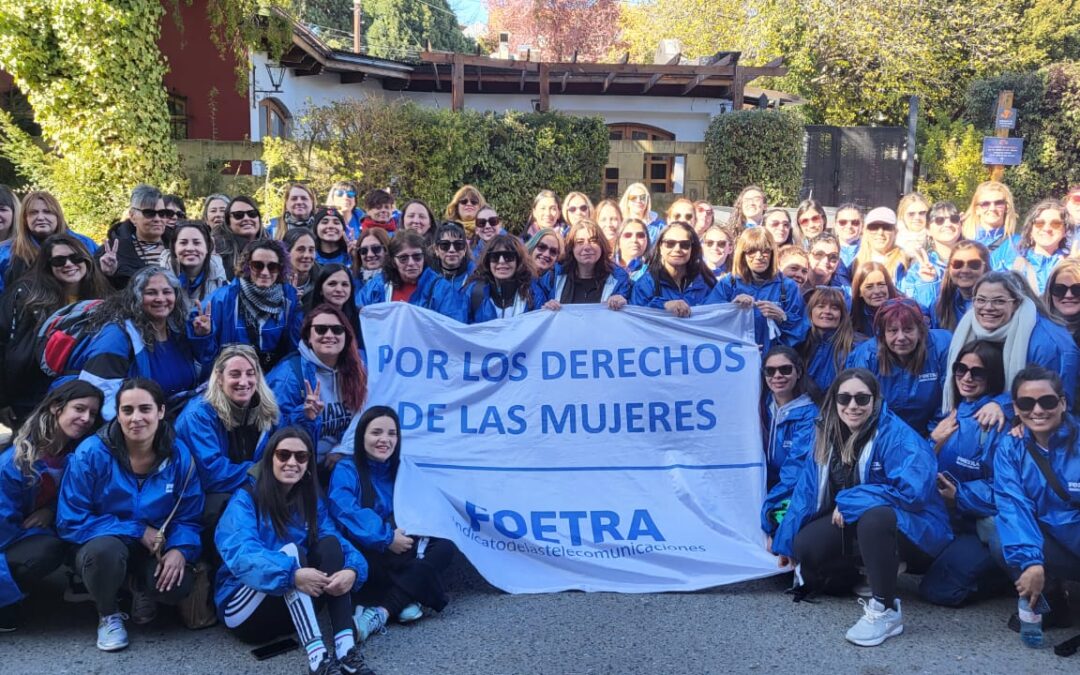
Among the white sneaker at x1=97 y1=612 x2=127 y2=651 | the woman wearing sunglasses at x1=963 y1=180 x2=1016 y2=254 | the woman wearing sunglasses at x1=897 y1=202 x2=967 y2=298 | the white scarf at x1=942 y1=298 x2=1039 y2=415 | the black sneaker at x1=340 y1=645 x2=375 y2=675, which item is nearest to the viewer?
the black sneaker at x1=340 y1=645 x2=375 y2=675

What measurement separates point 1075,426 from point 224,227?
5.42 m

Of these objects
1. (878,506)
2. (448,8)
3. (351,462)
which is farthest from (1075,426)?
(448,8)

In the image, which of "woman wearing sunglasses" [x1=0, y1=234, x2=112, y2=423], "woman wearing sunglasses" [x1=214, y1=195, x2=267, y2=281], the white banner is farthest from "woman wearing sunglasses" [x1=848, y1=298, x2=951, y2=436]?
"woman wearing sunglasses" [x1=0, y1=234, x2=112, y2=423]

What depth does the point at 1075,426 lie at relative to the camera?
443 cm

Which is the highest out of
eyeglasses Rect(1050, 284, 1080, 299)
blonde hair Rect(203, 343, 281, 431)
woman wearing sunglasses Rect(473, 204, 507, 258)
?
woman wearing sunglasses Rect(473, 204, 507, 258)

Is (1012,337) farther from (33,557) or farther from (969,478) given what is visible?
(33,557)

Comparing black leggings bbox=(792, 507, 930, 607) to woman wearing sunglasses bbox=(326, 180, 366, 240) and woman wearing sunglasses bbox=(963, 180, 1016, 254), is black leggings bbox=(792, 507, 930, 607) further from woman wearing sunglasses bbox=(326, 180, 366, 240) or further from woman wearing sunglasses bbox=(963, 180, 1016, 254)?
woman wearing sunglasses bbox=(326, 180, 366, 240)

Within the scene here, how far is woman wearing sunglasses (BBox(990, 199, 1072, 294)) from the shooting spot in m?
6.29

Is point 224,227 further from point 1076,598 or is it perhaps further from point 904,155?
point 904,155

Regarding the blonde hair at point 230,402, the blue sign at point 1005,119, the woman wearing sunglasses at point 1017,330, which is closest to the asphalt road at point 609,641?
the blonde hair at point 230,402

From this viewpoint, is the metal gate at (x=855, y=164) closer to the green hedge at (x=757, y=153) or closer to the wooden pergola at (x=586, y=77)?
the green hedge at (x=757, y=153)

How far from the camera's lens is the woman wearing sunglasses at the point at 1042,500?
4.35 m

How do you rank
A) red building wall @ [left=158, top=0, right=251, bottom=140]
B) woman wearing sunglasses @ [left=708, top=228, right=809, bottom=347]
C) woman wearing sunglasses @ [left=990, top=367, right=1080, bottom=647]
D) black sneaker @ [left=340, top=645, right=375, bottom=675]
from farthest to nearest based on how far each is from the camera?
red building wall @ [left=158, top=0, right=251, bottom=140] < woman wearing sunglasses @ [left=708, top=228, right=809, bottom=347] < woman wearing sunglasses @ [left=990, top=367, right=1080, bottom=647] < black sneaker @ [left=340, top=645, right=375, bottom=675]

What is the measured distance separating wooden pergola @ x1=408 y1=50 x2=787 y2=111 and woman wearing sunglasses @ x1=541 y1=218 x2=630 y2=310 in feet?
39.1
